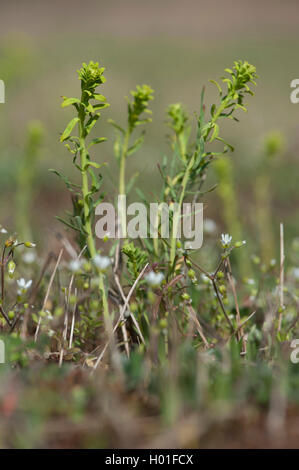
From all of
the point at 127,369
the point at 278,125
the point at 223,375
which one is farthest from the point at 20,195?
the point at 278,125

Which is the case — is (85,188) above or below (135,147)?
below

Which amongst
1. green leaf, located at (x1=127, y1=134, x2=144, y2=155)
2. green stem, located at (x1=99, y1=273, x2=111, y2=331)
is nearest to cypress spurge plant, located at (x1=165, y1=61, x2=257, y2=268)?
green leaf, located at (x1=127, y1=134, x2=144, y2=155)

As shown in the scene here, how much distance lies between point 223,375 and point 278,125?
5.29m

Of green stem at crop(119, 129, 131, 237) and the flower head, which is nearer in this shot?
the flower head

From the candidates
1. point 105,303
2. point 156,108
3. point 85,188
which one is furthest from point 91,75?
point 156,108

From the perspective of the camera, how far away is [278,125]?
609cm


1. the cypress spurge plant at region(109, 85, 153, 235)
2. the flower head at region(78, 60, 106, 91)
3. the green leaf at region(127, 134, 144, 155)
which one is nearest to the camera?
the flower head at region(78, 60, 106, 91)

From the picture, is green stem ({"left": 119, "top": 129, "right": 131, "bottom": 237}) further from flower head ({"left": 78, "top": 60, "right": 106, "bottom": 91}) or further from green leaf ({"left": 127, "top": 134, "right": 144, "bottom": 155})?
flower head ({"left": 78, "top": 60, "right": 106, "bottom": 91})

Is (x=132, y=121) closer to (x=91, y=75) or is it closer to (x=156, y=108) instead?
(x=91, y=75)

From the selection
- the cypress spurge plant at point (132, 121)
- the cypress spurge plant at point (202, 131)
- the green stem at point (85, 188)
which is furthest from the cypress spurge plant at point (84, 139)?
the cypress spurge plant at point (202, 131)

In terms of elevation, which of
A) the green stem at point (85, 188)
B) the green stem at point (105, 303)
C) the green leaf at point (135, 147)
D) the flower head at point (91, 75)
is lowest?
the green stem at point (105, 303)

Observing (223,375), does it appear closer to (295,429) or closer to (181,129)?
(295,429)

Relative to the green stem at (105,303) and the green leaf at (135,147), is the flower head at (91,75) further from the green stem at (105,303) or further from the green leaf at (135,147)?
the green stem at (105,303)
